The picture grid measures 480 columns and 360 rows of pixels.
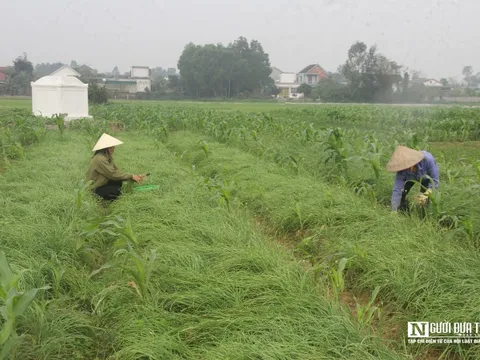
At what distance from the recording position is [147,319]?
275 centimetres

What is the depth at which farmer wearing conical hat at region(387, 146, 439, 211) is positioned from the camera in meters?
4.43

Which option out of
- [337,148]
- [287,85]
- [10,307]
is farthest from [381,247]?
[287,85]

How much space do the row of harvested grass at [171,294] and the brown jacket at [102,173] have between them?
0.83m

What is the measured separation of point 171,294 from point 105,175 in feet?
9.89

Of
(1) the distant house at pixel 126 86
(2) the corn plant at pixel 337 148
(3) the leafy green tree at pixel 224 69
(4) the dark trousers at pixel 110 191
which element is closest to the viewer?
(4) the dark trousers at pixel 110 191

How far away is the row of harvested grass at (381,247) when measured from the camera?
2.85 m

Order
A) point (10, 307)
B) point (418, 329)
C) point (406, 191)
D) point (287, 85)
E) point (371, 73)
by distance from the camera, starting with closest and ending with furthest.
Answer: point (10, 307), point (418, 329), point (406, 191), point (371, 73), point (287, 85)

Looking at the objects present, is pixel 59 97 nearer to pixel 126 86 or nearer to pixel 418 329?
pixel 418 329

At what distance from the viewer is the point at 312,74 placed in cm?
7125

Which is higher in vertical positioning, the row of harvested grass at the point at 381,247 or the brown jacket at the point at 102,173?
the brown jacket at the point at 102,173

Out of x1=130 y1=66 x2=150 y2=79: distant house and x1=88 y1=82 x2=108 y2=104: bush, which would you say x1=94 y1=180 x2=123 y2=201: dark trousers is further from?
x1=130 y1=66 x2=150 y2=79: distant house

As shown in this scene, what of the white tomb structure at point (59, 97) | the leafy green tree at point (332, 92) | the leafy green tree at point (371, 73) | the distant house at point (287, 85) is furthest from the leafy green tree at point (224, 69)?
the white tomb structure at point (59, 97)

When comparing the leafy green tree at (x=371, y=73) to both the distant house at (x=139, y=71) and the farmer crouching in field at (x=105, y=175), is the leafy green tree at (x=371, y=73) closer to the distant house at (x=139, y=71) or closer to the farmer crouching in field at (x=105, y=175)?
the farmer crouching in field at (x=105, y=175)

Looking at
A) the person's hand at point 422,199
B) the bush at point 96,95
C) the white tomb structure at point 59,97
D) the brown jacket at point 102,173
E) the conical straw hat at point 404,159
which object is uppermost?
the bush at point 96,95
